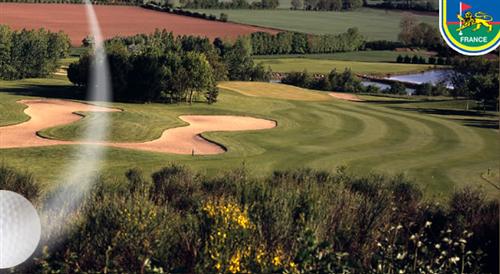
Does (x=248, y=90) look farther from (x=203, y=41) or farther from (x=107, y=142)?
(x=107, y=142)

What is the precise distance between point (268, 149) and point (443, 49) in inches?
5353

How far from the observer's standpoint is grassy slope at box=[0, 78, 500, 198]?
1934 inches

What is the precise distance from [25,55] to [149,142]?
56202 millimetres

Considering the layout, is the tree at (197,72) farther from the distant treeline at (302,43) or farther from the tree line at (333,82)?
the distant treeline at (302,43)

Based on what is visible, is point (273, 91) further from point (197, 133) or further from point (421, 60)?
point (421, 60)

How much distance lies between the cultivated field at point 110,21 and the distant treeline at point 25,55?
26493 millimetres

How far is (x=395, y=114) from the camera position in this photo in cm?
8488

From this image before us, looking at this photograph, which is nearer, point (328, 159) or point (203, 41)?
point (328, 159)

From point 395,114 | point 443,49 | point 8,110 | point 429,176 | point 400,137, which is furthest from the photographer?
point 443,49

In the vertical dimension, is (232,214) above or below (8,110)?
above

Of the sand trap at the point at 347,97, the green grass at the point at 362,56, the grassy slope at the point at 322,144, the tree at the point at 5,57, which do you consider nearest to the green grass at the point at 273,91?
the sand trap at the point at 347,97

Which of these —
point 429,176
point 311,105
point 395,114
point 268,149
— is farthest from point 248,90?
point 429,176

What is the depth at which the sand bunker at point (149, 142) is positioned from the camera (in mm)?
57406

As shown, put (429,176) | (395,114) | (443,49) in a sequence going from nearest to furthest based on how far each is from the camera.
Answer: (429,176), (395,114), (443,49)
